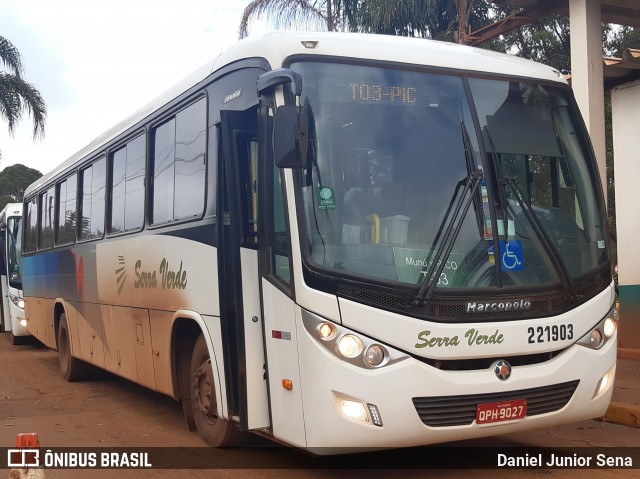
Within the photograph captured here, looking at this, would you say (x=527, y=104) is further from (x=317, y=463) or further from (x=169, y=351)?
(x=169, y=351)

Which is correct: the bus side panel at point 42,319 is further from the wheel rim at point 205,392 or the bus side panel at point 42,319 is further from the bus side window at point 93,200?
the wheel rim at point 205,392

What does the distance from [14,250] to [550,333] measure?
15.9 metres

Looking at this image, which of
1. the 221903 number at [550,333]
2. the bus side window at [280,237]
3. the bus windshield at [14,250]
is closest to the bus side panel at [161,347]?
the bus side window at [280,237]

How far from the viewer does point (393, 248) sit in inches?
219

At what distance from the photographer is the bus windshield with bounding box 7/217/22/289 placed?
1889cm

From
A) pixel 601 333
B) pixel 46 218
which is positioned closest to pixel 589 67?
pixel 601 333

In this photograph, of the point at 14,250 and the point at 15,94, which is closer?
the point at 14,250

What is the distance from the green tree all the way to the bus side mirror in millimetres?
71318

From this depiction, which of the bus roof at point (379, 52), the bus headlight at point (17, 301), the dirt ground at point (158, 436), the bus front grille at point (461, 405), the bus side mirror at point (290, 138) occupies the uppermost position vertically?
the bus roof at point (379, 52)

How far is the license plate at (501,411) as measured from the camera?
5.54 m

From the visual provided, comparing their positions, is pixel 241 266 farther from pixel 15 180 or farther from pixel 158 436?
pixel 15 180

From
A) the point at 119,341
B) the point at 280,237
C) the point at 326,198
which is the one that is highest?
the point at 326,198

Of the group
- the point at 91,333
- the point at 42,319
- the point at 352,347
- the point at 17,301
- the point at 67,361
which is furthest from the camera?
the point at 17,301

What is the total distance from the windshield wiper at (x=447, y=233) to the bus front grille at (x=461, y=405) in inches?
25.6
